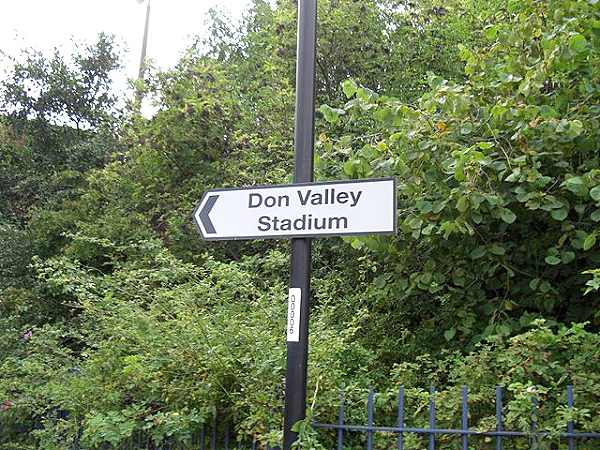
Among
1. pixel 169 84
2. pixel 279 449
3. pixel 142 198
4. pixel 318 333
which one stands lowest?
pixel 279 449

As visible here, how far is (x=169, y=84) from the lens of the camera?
30.5 feet

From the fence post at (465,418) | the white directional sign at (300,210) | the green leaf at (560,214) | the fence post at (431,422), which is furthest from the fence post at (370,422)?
the green leaf at (560,214)

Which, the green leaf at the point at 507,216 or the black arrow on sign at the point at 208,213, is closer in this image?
the black arrow on sign at the point at 208,213

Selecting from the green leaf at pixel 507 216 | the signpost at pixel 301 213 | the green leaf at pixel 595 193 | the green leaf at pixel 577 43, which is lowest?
the signpost at pixel 301 213

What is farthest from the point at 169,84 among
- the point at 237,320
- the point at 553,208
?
the point at 553,208

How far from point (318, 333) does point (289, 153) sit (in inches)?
161

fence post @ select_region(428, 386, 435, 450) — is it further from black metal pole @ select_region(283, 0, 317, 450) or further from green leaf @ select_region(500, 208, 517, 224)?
green leaf @ select_region(500, 208, 517, 224)

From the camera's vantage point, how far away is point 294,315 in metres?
3.32

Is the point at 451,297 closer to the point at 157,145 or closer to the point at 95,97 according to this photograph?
the point at 157,145

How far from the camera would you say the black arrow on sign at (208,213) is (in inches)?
142

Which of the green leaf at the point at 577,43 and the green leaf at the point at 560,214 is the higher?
the green leaf at the point at 577,43

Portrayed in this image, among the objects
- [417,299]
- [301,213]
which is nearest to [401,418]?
[301,213]

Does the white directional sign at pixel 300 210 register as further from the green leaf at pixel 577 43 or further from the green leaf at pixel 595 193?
the green leaf at pixel 577 43

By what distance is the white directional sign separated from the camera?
3.27m
